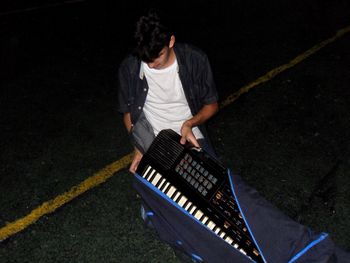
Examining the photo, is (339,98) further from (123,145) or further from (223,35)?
(123,145)

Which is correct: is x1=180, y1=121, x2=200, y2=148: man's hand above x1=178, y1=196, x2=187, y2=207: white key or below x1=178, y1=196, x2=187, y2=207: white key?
above

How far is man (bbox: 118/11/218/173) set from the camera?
105 inches

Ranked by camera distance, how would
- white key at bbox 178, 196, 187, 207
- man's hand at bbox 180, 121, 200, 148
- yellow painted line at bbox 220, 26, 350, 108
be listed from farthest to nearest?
1. yellow painted line at bbox 220, 26, 350, 108
2. man's hand at bbox 180, 121, 200, 148
3. white key at bbox 178, 196, 187, 207

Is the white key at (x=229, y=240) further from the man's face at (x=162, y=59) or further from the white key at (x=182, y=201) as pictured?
the man's face at (x=162, y=59)

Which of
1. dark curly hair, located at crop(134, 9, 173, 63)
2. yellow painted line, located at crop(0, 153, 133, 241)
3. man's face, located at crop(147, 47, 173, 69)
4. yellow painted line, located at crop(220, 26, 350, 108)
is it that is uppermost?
dark curly hair, located at crop(134, 9, 173, 63)

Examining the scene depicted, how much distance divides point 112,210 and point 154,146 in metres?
1.49

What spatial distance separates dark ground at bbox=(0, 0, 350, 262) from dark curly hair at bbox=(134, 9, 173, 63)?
0.10 meters

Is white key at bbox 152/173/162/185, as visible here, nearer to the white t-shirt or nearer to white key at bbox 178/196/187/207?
white key at bbox 178/196/187/207

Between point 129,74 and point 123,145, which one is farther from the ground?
point 129,74

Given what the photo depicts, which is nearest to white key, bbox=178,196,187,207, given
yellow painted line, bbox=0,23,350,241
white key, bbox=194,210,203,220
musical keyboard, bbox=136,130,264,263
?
musical keyboard, bbox=136,130,264,263

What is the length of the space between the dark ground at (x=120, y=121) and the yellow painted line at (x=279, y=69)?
0.32 feet

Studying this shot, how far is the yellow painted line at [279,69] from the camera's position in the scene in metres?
5.06

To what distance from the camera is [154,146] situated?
2.27 m

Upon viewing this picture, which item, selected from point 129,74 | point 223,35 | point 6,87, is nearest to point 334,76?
point 223,35
